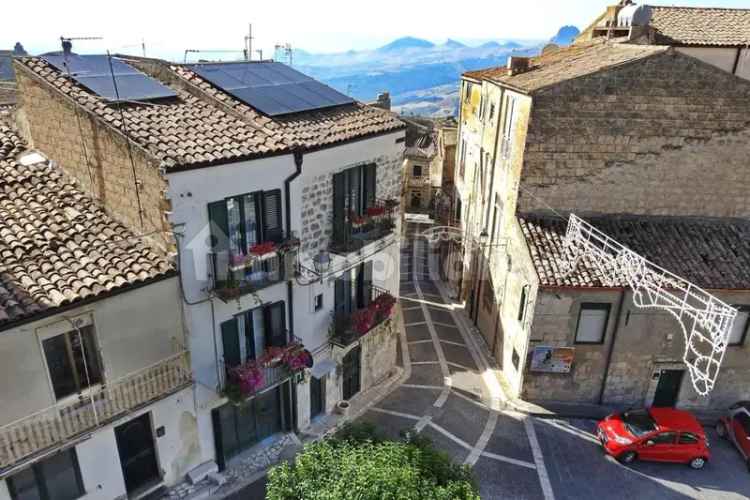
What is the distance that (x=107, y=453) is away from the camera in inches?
554

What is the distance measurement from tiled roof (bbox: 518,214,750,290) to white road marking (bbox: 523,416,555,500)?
5.77 meters

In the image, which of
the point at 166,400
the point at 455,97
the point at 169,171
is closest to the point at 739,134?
the point at 169,171

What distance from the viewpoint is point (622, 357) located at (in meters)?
20.6

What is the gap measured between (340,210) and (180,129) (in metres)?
5.58

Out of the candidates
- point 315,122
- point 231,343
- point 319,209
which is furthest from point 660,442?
point 315,122

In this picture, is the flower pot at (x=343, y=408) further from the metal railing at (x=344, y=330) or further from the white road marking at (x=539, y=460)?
the white road marking at (x=539, y=460)

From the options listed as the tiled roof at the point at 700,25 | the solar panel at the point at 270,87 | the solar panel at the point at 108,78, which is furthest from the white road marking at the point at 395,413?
the tiled roof at the point at 700,25

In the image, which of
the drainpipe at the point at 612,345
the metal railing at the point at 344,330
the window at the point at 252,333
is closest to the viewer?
the window at the point at 252,333

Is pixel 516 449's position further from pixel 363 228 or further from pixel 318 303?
pixel 363 228

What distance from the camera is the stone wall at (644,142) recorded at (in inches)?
788

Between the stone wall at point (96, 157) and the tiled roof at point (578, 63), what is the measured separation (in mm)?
14388

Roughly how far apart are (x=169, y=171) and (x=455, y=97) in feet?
424

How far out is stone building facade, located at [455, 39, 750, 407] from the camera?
19.9m

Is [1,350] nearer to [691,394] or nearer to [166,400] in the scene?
[166,400]
